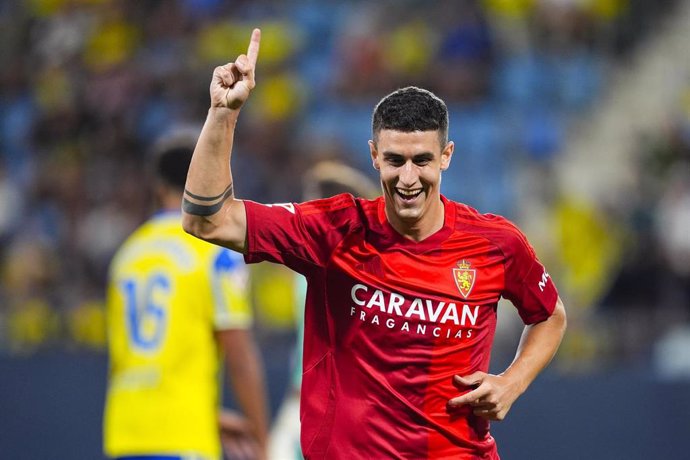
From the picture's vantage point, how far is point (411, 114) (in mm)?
4184

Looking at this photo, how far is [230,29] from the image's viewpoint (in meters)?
13.5

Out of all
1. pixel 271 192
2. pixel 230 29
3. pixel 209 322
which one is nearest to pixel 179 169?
pixel 209 322

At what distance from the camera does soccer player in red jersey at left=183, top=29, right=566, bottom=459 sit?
13.6 feet

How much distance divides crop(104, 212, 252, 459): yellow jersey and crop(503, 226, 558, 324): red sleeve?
1473 mm

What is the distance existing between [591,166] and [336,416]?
27.7 feet

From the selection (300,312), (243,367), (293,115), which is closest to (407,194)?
(243,367)

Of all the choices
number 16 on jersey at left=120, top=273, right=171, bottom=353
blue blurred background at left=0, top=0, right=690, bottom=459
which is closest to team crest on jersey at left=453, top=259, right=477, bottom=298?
number 16 on jersey at left=120, top=273, right=171, bottom=353

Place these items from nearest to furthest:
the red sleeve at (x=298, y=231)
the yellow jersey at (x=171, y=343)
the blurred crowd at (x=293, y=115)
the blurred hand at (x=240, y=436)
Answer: the red sleeve at (x=298, y=231) < the yellow jersey at (x=171, y=343) < the blurred hand at (x=240, y=436) < the blurred crowd at (x=293, y=115)

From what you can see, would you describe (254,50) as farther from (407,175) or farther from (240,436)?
(240,436)

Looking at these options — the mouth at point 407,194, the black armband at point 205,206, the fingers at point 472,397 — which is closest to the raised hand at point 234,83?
the black armband at point 205,206

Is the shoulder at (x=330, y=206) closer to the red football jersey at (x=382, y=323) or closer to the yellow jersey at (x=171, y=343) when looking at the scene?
the red football jersey at (x=382, y=323)

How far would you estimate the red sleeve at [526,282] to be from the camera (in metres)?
4.43

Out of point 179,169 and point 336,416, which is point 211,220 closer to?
point 336,416

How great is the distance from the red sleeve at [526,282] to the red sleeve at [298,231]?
0.61m
